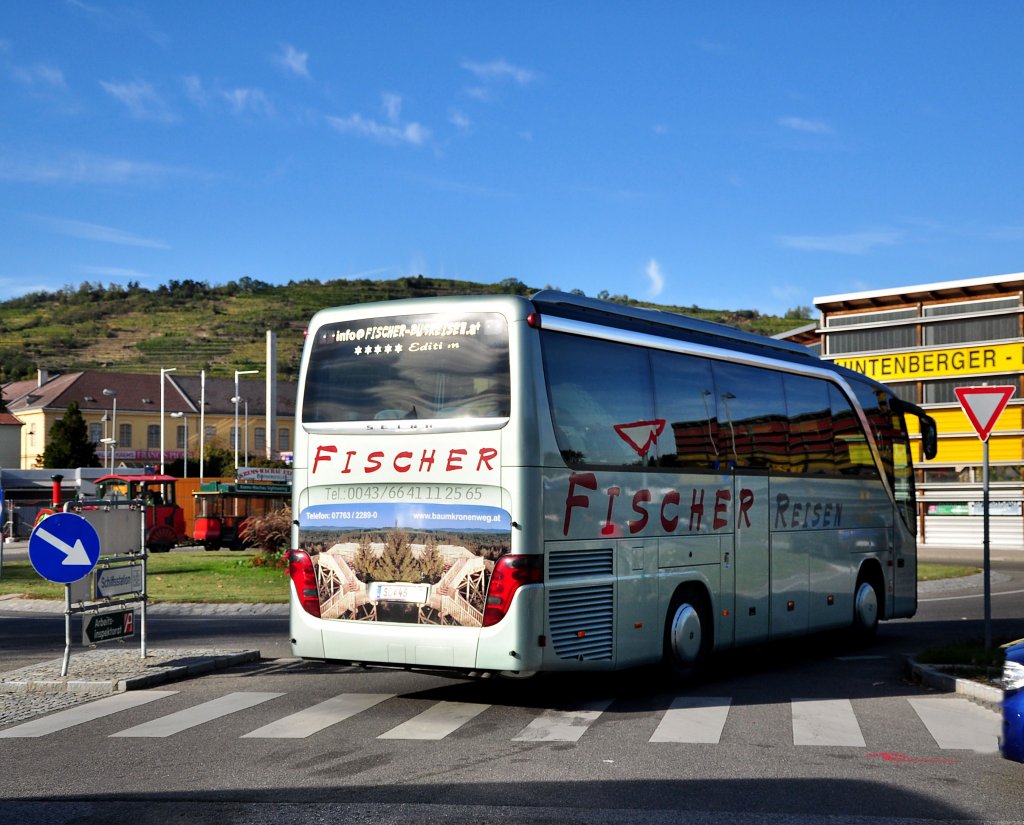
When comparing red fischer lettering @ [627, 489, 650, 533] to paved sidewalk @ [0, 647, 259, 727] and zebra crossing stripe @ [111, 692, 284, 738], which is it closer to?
zebra crossing stripe @ [111, 692, 284, 738]

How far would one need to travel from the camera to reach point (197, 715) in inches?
413

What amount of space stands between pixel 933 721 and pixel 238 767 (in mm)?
5504

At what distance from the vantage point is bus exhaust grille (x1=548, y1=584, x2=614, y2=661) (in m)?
10.4

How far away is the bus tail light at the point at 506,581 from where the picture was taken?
1009cm

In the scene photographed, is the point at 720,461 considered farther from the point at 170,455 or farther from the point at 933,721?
the point at 170,455

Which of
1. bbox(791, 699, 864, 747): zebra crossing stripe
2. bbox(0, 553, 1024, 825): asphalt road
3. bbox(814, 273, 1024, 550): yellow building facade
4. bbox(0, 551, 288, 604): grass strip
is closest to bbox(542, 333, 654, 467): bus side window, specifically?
bbox(0, 553, 1024, 825): asphalt road

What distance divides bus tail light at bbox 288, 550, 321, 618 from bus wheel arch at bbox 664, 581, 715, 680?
3265 millimetres

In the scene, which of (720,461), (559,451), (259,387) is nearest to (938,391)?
(720,461)

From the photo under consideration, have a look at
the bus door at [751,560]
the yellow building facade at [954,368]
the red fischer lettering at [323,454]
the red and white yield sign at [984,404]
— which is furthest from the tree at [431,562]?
the yellow building facade at [954,368]

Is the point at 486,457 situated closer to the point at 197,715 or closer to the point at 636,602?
the point at 636,602

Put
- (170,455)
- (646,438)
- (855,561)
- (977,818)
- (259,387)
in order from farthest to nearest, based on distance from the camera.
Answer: (259,387) → (170,455) → (855,561) → (646,438) → (977,818)

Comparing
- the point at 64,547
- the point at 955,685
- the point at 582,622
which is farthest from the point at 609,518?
the point at 64,547

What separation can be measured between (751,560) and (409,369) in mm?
4678

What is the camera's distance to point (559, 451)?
1052cm
